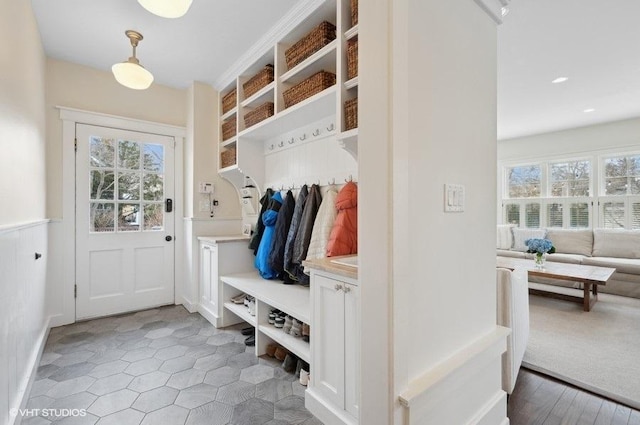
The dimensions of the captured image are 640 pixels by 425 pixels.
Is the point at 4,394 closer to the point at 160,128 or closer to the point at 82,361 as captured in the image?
the point at 82,361

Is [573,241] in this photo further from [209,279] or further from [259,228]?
[209,279]

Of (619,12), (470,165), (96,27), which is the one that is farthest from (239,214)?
(619,12)

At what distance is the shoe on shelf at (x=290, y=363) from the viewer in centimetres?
212

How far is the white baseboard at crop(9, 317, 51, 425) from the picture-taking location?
1.51 meters

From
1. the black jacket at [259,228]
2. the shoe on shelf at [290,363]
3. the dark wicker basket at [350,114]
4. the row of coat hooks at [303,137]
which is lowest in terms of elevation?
the shoe on shelf at [290,363]

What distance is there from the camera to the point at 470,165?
1330 millimetres

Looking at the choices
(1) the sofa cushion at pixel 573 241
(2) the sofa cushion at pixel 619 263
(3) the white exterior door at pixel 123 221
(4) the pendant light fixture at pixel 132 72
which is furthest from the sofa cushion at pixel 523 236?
(4) the pendant light fixture at pixel 132 72

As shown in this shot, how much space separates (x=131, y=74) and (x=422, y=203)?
2444 millimetres

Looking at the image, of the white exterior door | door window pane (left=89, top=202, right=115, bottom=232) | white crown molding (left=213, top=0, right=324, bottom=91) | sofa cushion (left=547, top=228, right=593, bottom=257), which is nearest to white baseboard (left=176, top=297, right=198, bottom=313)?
the white exterior door

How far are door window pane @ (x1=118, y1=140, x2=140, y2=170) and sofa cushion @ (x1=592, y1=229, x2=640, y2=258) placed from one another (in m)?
6.32

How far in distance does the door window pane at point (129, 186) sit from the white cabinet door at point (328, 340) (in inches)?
105

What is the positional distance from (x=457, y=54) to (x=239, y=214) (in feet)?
9.88

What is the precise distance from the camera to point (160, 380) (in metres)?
1.99

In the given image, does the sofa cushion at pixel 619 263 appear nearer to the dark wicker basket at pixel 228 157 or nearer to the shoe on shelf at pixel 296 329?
the shoe on shelf at pixel 296 329
